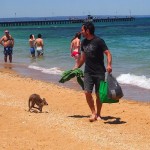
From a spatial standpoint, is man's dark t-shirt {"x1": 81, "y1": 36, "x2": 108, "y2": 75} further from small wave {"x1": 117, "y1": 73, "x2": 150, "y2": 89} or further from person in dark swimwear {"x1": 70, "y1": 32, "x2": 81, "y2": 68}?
person in dark swimwear {"x1": 70, "y1": 32, "x2": 81, "y2": 68}

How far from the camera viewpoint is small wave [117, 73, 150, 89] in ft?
38.7

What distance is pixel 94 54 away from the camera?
6613 mm

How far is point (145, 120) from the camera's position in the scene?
693 centimetres

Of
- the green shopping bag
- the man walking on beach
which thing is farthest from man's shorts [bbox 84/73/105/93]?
the green shopping bag

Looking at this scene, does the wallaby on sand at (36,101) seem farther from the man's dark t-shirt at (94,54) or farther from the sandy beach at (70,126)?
the man's dark t-shirt at (94,54)

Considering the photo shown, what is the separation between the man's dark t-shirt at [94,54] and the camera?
655 cm

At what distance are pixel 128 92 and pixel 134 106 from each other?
7.78 ft

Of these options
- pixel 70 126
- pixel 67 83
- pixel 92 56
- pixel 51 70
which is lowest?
pixel 51 70

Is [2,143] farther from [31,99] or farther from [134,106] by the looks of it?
[134,106]

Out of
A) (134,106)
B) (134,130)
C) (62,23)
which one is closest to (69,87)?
(134,106)

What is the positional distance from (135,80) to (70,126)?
627 cm

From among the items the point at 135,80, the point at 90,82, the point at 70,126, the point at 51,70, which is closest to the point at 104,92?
the point at 90,82

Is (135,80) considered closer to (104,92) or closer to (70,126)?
(104,92)

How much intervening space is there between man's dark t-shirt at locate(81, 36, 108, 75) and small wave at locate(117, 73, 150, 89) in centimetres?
500
